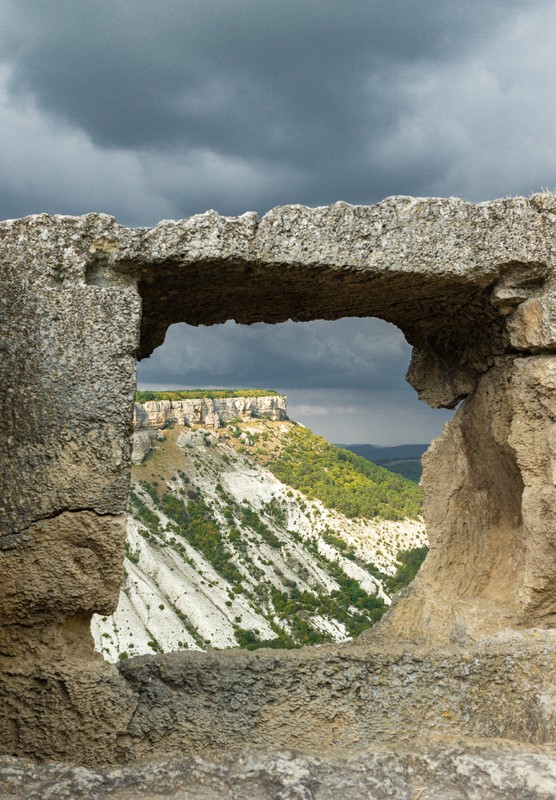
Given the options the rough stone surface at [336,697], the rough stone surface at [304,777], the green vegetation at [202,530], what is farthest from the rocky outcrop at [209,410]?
the rough stone surface at [304,777]

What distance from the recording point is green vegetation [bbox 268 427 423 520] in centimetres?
3903

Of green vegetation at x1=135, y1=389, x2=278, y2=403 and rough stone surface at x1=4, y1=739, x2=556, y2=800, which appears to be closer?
rough stone surface at x1=4, y1=739, x2=556, y2=800

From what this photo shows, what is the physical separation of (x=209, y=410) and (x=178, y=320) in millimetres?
49312

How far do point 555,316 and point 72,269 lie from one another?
314 cm

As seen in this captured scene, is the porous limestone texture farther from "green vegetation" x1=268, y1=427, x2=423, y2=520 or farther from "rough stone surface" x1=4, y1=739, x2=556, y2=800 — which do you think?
"green vegetation" x1=268, y1=427, x2=423, y2=520

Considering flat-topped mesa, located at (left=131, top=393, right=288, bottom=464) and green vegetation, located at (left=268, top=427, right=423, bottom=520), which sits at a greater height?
flat-topped mesa, located at (left=131, top=393, right=288, bottom=464)

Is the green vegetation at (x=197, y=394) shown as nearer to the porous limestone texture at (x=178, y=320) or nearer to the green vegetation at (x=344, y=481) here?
the green vegetation at (x=344, y=481)

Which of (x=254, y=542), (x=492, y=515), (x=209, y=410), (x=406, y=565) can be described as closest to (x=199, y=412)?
(x=209, y=410)

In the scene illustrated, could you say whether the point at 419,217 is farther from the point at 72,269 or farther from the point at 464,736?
the point at 464,736

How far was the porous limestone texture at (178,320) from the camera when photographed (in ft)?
12.2

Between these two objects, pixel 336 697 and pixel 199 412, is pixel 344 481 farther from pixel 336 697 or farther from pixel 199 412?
pixel 336 697

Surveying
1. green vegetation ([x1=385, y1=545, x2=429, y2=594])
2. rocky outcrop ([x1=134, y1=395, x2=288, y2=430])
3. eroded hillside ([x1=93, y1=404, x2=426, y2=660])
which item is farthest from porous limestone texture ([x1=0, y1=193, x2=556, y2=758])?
rocky outcrop ([x1=134, y1=395, x2=288, y2=430])

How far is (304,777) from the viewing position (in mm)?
2973

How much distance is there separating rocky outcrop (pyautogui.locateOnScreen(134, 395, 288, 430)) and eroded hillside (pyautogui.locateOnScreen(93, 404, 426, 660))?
2.47 ft
